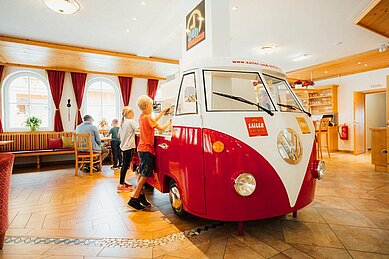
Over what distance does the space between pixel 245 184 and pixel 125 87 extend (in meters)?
7.90

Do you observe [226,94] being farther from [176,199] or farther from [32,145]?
[32,145]

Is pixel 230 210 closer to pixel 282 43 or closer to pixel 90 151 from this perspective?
pixel 90 151

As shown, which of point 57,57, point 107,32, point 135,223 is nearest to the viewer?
point 135,223

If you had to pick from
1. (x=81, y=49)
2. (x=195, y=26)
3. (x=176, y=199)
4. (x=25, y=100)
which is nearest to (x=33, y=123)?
(x=25, y=100)

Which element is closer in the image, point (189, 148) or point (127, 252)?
point (127, 252)

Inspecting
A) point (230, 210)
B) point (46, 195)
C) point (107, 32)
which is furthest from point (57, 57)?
point (230, 210)

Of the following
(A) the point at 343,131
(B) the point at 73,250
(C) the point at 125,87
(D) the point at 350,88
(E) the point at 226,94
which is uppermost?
(C) the point at 125,87

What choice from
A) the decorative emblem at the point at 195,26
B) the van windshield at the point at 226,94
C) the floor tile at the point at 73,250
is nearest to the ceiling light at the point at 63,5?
the decorative emblem at the point at 195,26

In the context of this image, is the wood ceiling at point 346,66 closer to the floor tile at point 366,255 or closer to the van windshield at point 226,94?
the van windshield at point 226,94

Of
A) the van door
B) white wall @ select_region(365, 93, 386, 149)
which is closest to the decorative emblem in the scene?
the van door

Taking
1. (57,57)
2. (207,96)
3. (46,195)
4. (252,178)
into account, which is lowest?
(46,195)

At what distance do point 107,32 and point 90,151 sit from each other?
2801 millimetres

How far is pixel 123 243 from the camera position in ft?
6.80

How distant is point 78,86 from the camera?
7910mm
